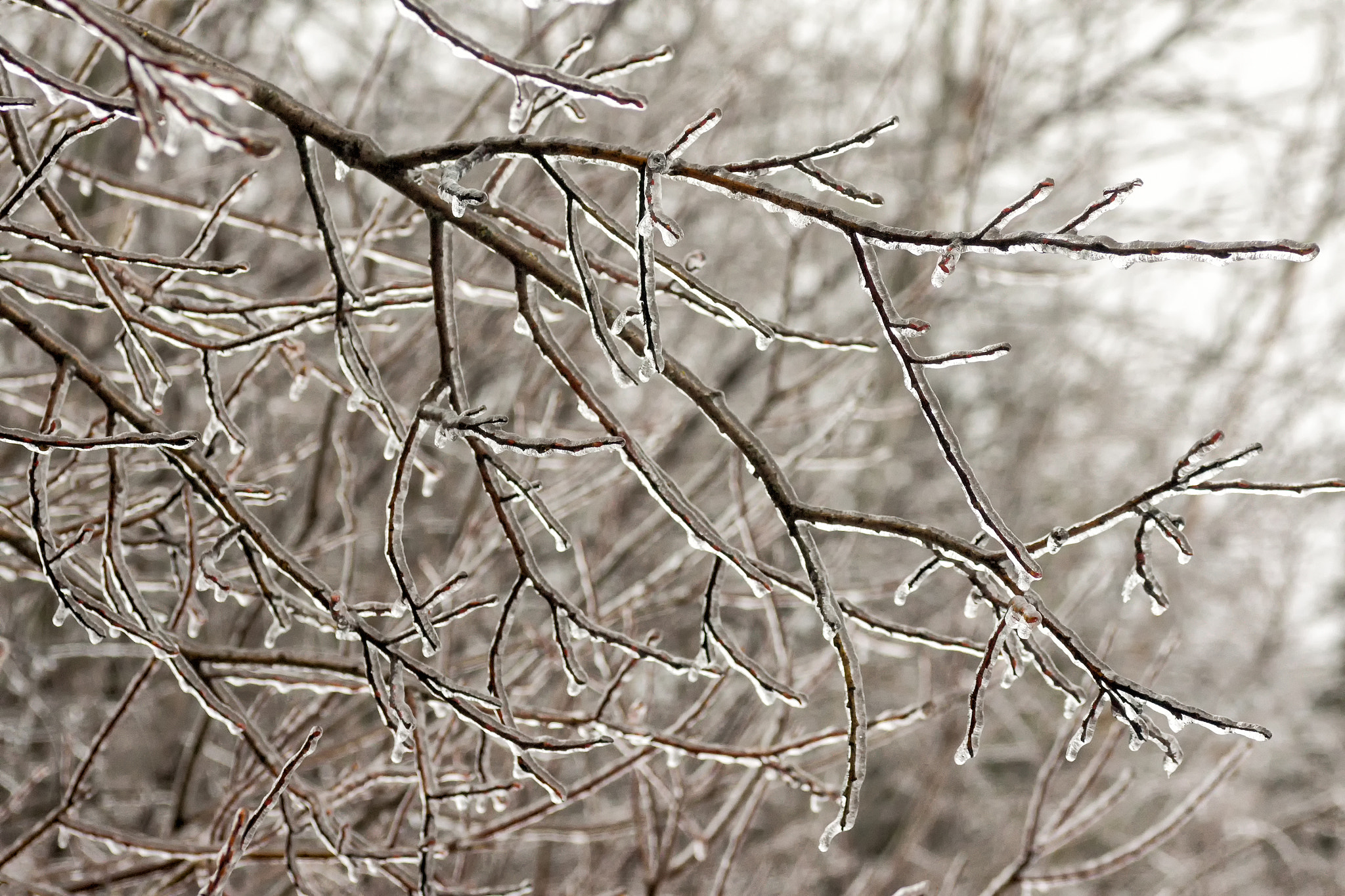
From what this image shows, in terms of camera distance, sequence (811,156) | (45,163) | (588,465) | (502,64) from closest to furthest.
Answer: (502,64)
(811,156)
(45,163)
(588,465)

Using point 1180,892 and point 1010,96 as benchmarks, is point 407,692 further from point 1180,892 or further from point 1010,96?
point 1010,96

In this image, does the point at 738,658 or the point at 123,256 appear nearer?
the point at 123,256

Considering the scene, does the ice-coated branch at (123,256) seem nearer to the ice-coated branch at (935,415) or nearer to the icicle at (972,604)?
the ice-coated branch at (935,415)

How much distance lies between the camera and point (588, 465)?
3555 mm

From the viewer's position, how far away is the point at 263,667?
1943 mm

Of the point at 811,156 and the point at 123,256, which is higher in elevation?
the point at 811,156

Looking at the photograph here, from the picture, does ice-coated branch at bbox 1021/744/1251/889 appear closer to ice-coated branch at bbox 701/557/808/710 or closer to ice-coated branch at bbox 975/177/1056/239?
ice-coated branch at bbox 701/557/808/710

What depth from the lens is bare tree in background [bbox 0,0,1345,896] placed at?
1.43m

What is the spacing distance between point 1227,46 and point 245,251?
385 inches

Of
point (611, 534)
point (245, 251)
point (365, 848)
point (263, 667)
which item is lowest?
point (365, 848)

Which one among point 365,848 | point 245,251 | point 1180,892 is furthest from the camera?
point 245,251

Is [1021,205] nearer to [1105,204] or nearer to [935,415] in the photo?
[1105,204]

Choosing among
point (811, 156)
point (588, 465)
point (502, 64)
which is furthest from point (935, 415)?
point (588, 465)

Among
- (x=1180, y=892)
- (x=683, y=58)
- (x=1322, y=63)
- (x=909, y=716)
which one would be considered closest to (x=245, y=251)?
(x=683, y=58)
